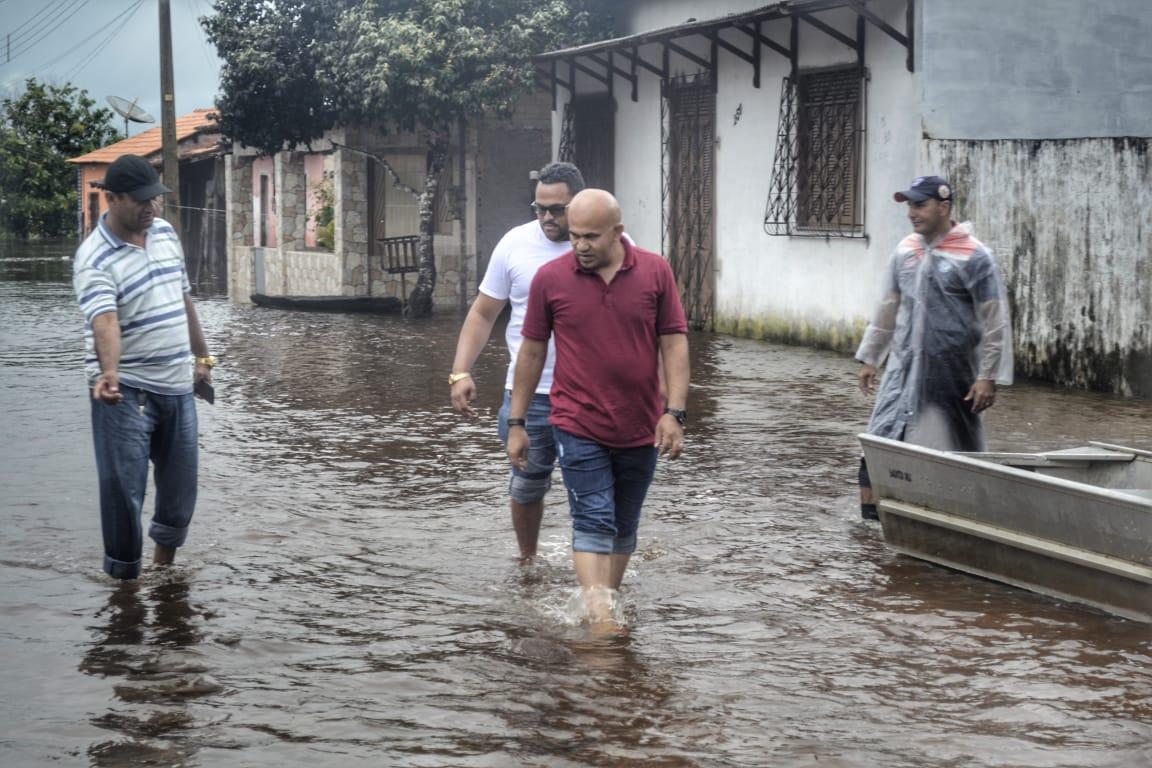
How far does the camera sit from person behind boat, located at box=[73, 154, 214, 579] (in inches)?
253

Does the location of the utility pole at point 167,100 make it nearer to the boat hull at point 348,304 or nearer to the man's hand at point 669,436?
the boat hull at point 348,304

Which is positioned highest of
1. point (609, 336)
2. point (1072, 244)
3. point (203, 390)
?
point (1072, 244)

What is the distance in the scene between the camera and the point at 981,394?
7367mm

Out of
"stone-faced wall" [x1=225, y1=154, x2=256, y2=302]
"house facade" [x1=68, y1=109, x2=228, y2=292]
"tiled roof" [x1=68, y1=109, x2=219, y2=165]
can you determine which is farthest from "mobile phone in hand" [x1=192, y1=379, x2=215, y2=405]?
"tiled roof" [x1=68, y1=109, x2=219, y2=165]

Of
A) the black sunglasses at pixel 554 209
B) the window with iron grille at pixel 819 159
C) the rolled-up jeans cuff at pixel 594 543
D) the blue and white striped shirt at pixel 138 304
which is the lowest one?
the rolled-up jeans cuff at pixel 594 543

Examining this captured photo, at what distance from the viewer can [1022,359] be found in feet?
46.9

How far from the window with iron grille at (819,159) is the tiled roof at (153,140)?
85.0ft

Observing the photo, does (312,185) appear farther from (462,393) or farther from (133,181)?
(462,393)

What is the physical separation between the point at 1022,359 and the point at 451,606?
9.02 metres

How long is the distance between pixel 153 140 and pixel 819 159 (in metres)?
36.1

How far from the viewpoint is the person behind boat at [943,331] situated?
24.1 ft

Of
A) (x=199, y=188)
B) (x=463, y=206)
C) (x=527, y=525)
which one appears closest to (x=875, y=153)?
(x=463, y=206)

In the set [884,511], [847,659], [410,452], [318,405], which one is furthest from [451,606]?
[318,405]

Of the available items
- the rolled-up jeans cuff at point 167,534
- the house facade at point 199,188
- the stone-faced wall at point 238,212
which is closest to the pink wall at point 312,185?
the stone-faced wall at point 238,212
